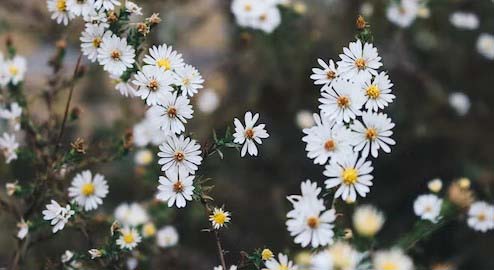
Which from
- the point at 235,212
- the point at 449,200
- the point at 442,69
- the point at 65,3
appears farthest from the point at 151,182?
the point at 442,69

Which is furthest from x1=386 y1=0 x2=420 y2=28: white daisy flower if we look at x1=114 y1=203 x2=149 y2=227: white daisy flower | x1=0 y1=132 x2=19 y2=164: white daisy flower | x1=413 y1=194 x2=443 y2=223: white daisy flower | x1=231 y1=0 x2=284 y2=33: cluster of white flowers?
x1=0 y1=132 x2=19 y2=164: white daisy flower

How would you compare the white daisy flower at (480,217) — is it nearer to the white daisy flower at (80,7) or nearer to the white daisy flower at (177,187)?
the white daisy flower at (177,187)

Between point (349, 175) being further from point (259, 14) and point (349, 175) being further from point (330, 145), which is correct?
point (259, 14)

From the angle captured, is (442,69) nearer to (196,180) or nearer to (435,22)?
(435,22)

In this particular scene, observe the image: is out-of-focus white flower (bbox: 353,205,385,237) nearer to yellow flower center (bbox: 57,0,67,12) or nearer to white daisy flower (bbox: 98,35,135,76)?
white daisy flower (bbox: 98,35,135,76)

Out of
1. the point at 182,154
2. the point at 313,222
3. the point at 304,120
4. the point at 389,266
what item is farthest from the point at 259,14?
the point at 389,266

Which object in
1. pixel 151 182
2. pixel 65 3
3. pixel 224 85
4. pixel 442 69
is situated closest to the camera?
pixel 65 3
